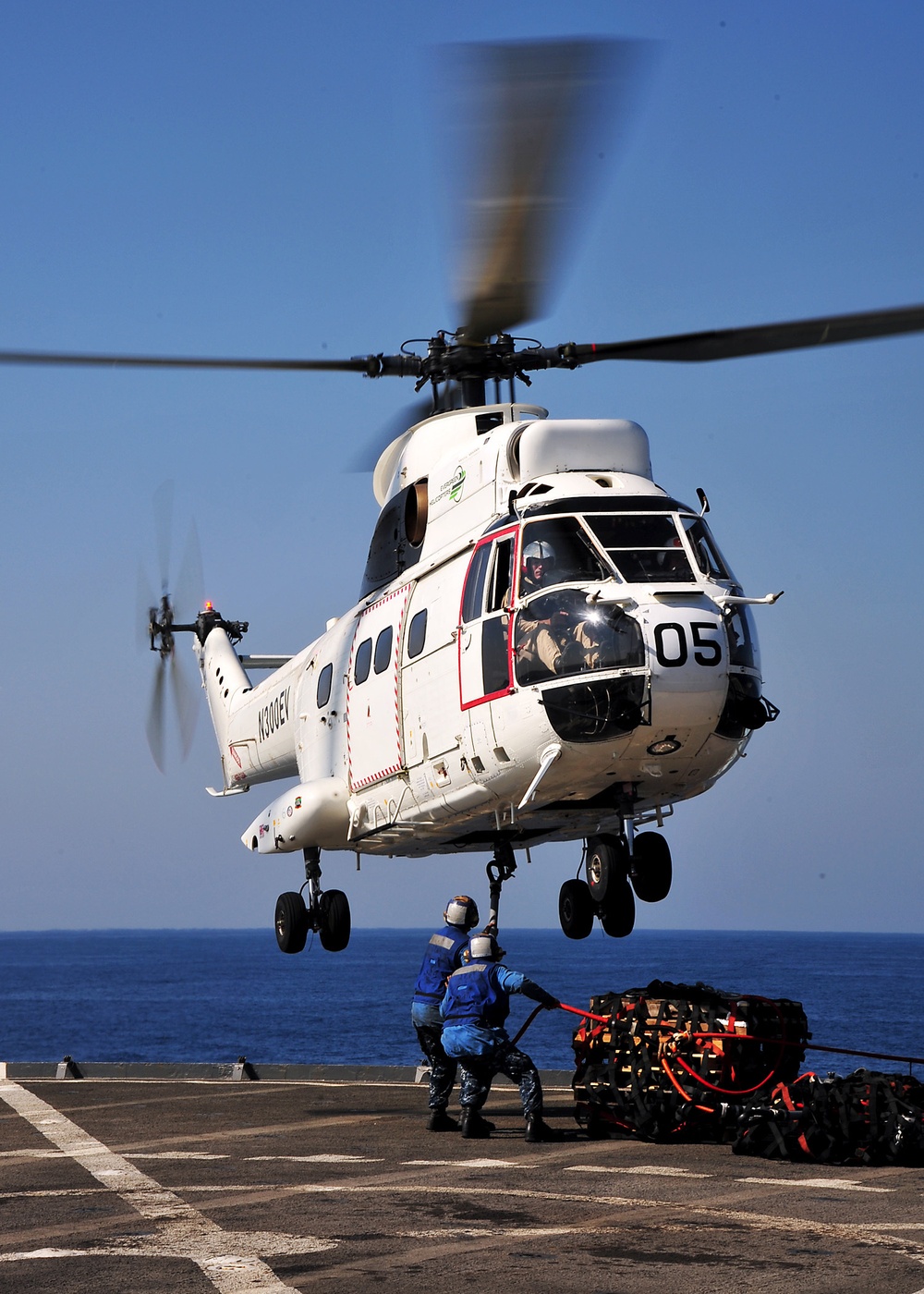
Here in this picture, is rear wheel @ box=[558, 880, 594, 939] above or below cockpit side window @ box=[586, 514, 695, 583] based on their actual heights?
below

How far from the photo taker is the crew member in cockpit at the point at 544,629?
40.3ft

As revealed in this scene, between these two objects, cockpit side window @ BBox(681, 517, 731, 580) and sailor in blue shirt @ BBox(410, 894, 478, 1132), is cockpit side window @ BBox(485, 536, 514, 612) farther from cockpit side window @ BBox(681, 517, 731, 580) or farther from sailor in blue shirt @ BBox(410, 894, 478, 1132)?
sailor in blue shirt @ BBox(410, 894, 478, 1132)

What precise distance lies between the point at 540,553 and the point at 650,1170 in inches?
203

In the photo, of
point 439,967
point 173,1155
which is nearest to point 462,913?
point 439,967

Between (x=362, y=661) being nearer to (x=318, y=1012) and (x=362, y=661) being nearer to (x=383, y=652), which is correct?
(x=383, y=652)

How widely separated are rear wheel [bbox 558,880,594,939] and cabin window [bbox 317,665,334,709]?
159 inches

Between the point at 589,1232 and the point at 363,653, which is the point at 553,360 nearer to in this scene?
the point at 363,653

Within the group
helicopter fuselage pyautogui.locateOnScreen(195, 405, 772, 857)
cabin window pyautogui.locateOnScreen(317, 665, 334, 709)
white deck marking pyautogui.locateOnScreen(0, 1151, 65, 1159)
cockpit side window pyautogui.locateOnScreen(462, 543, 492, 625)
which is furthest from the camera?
cabin window pyautogui.locateOnScreen(317, 665, 334, 709)

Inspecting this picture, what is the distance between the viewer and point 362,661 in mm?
16422

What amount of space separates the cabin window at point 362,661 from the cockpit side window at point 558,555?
12.2 feet

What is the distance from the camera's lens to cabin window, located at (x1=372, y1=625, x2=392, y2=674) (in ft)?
51.4

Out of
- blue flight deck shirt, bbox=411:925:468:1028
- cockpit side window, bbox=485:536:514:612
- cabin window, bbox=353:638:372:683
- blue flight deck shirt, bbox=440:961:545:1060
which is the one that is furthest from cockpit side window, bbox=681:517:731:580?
cabin window, bbox=353:638:372:683

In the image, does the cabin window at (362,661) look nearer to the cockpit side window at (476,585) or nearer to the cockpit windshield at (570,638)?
the cockpit side window at (476,585)

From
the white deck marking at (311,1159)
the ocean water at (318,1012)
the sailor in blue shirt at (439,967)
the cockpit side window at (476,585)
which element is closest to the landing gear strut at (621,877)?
the sailor in blue shirt at (439,967)
